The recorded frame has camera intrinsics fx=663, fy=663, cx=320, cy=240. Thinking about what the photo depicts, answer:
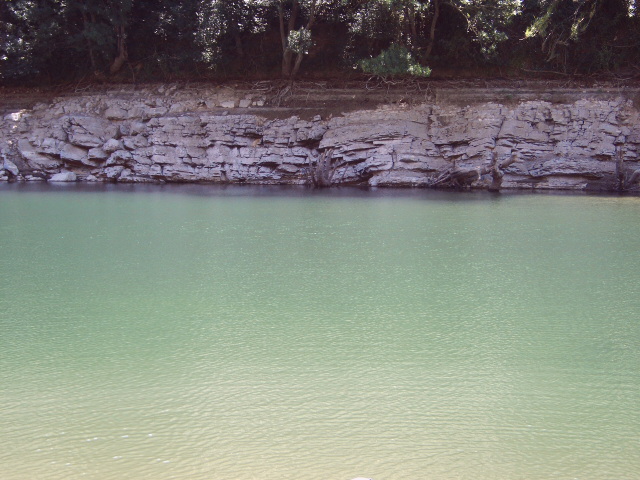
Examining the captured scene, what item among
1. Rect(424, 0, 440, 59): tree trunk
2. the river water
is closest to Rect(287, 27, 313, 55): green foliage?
Rect(424, 0, 440, 59): tree trunk

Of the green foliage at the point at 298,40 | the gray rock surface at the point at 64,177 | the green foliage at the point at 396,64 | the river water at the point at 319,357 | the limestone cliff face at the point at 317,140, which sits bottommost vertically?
the gray rock surface at the point at 64,177

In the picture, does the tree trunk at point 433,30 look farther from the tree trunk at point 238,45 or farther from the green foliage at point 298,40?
the tree trunk at point 238,45

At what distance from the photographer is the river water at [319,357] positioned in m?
3.79

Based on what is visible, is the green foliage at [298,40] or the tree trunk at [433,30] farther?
the tree trunk at [433,30]

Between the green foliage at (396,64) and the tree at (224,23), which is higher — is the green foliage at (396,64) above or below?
below

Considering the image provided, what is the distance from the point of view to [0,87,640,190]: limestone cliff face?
2047cm

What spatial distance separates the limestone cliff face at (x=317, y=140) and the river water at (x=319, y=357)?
980cm

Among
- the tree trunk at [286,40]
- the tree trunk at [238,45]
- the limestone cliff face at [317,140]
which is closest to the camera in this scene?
the limestone cliff face at [317,140]

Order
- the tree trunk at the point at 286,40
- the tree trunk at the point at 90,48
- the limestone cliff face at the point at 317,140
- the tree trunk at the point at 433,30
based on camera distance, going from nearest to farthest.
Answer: the limestone cliff face at the point at 317,140, the tree trunk at the point at 433,30, the tree trunk at the point at 286,40, the tree trunk at the point at 90,48

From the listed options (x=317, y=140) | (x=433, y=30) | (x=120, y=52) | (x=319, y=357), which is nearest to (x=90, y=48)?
(x=120, y=52)

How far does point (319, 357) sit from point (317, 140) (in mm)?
17390

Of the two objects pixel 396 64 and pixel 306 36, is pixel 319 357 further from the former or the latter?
pixel 306 36

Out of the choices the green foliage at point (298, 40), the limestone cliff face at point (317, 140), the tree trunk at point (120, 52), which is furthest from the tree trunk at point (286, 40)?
the tree trunk at point (120, 52)

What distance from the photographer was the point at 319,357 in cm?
538
